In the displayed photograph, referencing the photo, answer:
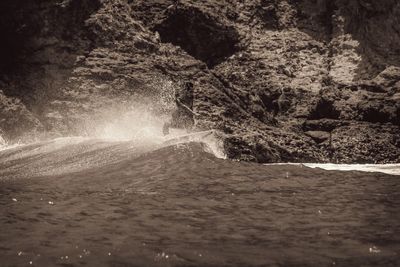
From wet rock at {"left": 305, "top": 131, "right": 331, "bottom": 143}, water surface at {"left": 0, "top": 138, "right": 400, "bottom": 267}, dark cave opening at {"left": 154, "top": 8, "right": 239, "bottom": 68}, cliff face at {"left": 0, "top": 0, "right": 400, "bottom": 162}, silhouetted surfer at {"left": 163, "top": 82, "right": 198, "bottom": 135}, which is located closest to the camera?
water surface at {"left": 0, "top": 138, "right": 400, "bottom": 267}

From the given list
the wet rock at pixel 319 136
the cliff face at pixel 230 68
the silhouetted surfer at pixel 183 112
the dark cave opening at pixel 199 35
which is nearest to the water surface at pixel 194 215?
the cliff face at pixel 230 68

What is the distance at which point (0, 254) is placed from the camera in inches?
93.5

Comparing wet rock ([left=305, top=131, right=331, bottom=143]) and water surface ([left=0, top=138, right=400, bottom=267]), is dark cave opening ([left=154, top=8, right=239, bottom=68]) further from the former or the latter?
water surface ([left=0, top=138, right=400, bottom=267])

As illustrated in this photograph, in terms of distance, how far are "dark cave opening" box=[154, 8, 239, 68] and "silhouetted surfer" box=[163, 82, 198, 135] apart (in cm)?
410

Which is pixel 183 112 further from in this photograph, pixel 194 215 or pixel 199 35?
pixel 194 215

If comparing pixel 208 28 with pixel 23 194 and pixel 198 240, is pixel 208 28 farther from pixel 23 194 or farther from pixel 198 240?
pixel 198 240

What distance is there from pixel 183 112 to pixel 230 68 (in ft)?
16.1

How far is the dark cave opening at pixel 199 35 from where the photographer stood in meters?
14.1

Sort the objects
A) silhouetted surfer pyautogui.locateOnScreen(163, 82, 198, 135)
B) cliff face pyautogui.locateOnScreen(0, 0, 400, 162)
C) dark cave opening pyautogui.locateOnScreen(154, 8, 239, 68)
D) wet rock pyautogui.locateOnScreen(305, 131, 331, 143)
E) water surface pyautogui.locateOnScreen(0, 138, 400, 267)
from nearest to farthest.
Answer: water surface pyautogui.locateOnScreen(0, 138, 400, 267), silhouetted surfer pyautogui.locateOnScreen(163, 82, 198, 135), cliff face pyautogui.locateOnScreen(0, 0, 400, 162), wet rock pyautogui.locateOnScreen(305, 131, 331, 143), dark cave opening pyautogui.locateOnScreen(154, 8, 239, 68)

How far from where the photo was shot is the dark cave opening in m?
14.1

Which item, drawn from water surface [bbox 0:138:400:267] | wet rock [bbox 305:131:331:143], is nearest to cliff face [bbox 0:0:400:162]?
wet rock [bbox 305:131:331:143]

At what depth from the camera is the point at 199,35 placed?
14.3m

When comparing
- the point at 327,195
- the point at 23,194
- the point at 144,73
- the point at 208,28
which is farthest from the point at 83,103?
the point at 327,195

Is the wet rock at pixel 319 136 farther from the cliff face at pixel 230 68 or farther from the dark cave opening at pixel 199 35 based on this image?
the dark cave opening at pixel 199 35
